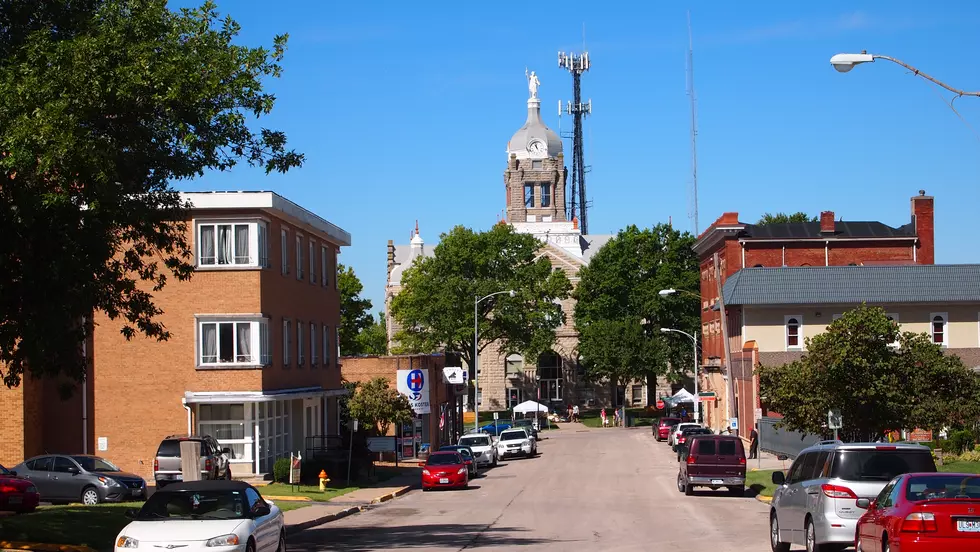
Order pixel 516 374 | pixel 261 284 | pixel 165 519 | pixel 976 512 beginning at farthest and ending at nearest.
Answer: pixel 516 374, pixel 261 284, pixel 165 519, pixel 976 512

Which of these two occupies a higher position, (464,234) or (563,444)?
(464,234)

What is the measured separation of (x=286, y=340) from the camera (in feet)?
141

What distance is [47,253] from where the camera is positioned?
20.2 metres

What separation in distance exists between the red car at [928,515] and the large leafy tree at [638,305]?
80.0 m

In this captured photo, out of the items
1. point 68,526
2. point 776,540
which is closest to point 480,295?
point 68,526

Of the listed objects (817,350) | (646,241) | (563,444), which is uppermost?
(646,241)

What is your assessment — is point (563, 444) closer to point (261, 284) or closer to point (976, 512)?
point (261, 284)

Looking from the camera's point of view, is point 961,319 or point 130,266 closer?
point 130,266

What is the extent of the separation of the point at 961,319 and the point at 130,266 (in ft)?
162

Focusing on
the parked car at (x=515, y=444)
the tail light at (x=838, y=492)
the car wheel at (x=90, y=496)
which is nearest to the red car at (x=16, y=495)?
the car wheel at (x=90, y=496)

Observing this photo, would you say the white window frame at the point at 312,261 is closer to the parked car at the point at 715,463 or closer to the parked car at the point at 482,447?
the parked car at the point at 482,447

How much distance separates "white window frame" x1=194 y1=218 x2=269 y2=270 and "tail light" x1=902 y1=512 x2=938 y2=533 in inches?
1099

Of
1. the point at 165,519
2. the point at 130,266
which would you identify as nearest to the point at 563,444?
the point at 130,266

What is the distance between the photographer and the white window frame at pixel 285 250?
139ft
